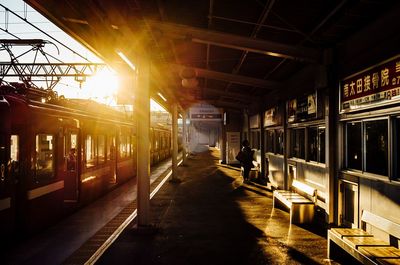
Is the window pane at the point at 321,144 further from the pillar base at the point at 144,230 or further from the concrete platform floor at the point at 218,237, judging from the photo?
the pillar base at the point at 144,230

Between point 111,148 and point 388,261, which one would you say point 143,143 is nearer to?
point 388,261

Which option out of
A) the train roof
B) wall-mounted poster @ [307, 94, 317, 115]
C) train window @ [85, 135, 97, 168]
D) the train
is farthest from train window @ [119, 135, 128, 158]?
wall-mounted poster @ [307, 94, 317, 115]

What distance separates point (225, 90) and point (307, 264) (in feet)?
37.4

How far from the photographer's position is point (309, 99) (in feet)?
29.5

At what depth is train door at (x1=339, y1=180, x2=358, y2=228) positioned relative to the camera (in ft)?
21.9

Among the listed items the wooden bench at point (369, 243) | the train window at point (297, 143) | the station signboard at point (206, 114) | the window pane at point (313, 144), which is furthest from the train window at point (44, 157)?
the station signboard at point (206, 114)

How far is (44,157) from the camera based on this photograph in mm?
7402

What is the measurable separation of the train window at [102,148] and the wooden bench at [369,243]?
24.4 ft

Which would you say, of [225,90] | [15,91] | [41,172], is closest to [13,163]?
[41,172]

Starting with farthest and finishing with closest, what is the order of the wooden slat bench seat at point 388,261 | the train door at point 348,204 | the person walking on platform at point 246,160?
1. the person walking on platform at point 246,160
2. the train door at point 348,204
3. the wooden slat bench seat at point 388,261

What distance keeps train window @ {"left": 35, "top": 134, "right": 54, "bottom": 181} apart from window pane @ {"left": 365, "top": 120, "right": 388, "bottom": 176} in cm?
630

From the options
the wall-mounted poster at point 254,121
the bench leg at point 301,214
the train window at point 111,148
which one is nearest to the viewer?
the bench leg at point 301,214

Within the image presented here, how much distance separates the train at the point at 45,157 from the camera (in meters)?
6.23

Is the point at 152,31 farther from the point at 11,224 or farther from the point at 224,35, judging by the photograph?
the point at 11,224
